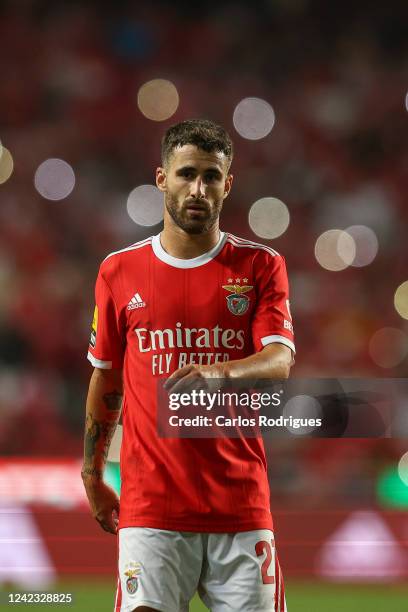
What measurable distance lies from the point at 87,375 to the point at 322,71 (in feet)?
13.3

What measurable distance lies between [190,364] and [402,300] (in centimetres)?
644

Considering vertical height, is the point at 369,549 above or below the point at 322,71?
below

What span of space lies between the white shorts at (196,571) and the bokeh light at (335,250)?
6079 millimetres

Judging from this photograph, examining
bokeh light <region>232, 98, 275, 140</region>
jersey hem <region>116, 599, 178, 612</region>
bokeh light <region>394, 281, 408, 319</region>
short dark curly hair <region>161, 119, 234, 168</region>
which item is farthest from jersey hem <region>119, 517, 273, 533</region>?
bokeh light <region>232, 98, 275, 140</region>

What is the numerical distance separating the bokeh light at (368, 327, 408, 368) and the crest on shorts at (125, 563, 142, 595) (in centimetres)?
559

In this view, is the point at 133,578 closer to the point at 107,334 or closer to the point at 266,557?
the point at 266,557

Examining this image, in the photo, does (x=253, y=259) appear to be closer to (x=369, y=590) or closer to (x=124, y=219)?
(x=369, y=590)

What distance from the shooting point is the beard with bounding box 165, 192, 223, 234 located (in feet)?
7.61

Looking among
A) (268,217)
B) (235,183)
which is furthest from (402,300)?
(235,183)

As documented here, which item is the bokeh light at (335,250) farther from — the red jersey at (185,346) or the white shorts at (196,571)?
the white shorts at (196,571)

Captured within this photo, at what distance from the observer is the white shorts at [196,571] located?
221 cm

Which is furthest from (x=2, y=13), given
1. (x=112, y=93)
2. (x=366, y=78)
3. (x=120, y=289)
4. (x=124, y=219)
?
(x=120, y=289)

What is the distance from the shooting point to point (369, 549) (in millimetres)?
5004

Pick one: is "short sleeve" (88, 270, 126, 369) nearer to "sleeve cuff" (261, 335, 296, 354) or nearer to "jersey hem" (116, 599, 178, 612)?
"sleeve cuff" (261, 335, 296, 354)
